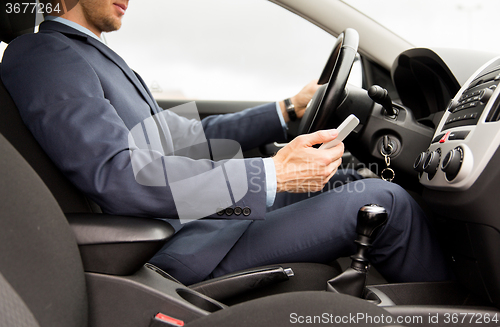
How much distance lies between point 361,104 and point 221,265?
A: 522 mm

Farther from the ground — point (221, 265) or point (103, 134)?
point (103, 134)

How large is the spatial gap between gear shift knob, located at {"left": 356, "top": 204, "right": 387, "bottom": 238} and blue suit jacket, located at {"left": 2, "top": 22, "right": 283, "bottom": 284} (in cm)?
17

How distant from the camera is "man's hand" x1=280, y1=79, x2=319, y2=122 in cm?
115

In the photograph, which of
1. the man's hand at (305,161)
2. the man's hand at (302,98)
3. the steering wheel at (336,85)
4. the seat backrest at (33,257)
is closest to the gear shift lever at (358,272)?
the man's hand at (305,161)

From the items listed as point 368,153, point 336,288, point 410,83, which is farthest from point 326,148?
point 410,83

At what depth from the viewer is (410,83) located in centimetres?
108

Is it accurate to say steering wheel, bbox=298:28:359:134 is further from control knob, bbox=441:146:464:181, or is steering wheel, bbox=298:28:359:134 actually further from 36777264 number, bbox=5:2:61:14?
36777264 number, bbox=5:2:61:14

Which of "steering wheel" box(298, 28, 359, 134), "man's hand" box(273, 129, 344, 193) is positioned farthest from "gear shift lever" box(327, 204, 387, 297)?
"steering wheel" box(298, 28, 359, 134)

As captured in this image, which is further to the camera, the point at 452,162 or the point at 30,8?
the point at 30,8

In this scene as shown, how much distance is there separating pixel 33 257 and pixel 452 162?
23.2 inches

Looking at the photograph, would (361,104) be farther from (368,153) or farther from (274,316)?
(274,316)

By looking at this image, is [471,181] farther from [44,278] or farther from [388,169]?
[44,278]

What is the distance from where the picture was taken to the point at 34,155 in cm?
62

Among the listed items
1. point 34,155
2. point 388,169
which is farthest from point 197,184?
point 388,169
